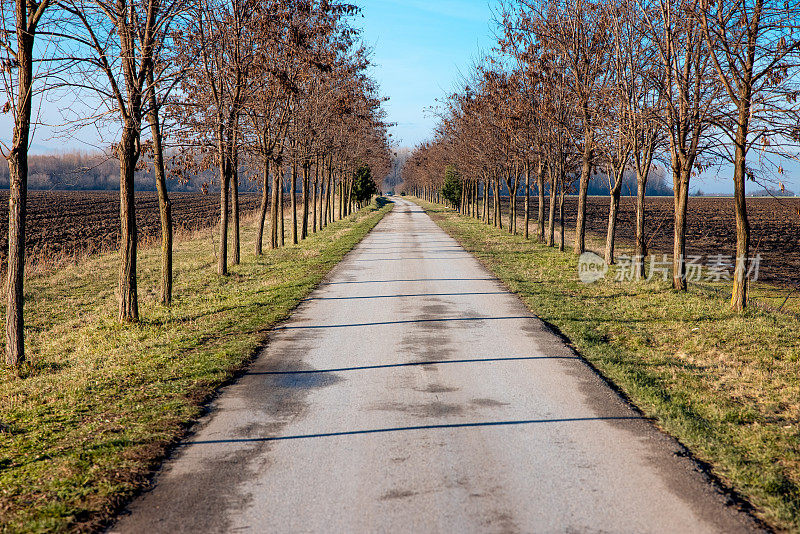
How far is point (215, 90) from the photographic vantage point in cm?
1507

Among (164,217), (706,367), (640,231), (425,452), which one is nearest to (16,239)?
(164,217)

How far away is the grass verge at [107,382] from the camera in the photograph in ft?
14.8

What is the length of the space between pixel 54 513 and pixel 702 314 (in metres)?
10.6

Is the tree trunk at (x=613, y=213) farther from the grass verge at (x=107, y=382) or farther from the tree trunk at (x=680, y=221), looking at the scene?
the grass verge at (x=107, y=382)

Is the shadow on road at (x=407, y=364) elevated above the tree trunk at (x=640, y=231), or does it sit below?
below

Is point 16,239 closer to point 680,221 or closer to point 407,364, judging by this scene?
point 407,364

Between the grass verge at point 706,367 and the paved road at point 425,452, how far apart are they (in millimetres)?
347

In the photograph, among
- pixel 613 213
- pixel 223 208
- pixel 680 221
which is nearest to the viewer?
pixel 680 221

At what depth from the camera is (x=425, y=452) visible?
5.14 metres

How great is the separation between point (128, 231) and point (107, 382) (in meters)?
4.39

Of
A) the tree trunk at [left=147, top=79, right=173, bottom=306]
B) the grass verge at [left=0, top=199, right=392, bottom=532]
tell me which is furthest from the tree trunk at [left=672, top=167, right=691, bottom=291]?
the tree trunk at [left=147, top=79, right=173, bottom=306]

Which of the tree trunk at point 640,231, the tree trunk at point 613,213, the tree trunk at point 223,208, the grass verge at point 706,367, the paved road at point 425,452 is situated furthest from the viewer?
the tree trunk at point 613,213

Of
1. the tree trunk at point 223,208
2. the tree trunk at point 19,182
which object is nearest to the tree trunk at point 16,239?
the tree trunk at point 19,182

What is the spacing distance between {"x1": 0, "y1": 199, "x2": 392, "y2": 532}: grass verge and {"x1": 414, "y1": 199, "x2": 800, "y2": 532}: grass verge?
516 centimetres
